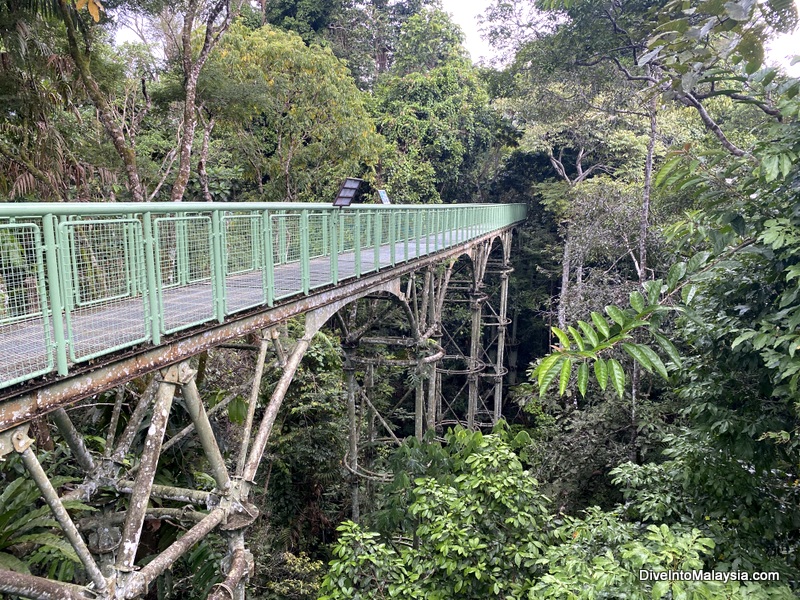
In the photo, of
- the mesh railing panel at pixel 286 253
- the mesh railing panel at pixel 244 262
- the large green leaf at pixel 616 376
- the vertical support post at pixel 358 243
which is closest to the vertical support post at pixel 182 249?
the mesh railing panel at pixel 244 262

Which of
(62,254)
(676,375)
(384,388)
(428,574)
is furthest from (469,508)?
(384,388)

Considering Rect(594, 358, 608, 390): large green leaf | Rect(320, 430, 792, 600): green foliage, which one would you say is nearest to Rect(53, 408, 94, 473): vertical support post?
Rect(320, 430, 792, 600): green foliage

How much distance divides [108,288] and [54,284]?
0.74 m

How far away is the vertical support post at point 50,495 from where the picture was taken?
8.15ft

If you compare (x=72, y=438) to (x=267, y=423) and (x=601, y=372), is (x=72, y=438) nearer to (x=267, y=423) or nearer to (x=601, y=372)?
(x=267, y=423)

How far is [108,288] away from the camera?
10.8ft

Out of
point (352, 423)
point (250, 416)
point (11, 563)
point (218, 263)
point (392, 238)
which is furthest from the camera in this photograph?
point (352, 423)

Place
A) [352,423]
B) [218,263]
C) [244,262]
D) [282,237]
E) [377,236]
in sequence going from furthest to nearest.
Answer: [352,423], [377,236], [282,237], [244,262], [218,263]

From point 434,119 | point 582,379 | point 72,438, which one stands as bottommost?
point 72,438

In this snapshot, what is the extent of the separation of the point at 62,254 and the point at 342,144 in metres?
12.3

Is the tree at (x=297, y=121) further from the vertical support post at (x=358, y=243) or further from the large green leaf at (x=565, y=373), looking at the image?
the large green leaf at (x=565, y=373)

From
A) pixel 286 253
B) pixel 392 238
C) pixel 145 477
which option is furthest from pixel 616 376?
pixel 392 238

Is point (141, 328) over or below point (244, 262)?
below

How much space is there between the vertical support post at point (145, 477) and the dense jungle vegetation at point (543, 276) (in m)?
1.19
